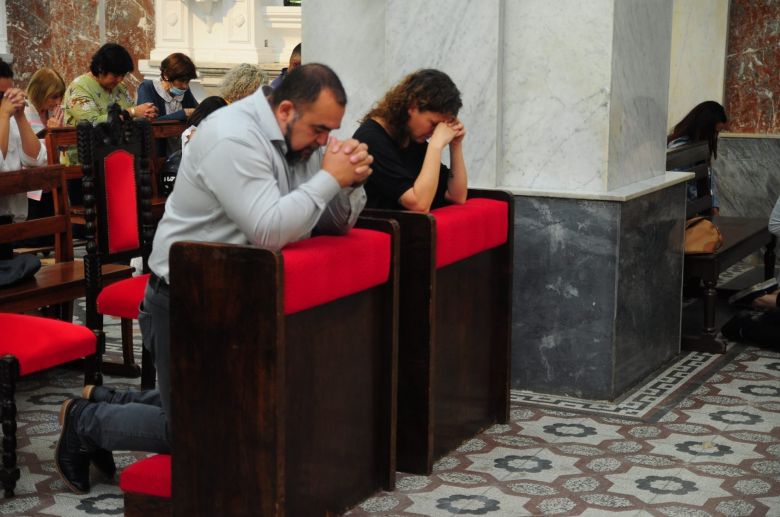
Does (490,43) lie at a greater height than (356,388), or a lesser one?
greater

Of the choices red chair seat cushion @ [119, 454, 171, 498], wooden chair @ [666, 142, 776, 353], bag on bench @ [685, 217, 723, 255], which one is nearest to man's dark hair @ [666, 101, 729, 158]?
wooden chair @ [666, 142, 776, 353]

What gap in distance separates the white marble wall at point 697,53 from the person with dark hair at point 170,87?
11.9 ft

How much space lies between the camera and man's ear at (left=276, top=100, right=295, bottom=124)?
351cm

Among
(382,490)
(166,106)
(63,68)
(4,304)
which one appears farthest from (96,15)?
(382,490)

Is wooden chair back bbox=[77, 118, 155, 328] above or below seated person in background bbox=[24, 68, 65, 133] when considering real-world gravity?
below

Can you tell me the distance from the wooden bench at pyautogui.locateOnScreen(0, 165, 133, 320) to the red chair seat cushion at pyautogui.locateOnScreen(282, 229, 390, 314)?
1.82m

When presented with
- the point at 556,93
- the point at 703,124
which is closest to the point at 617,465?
the point at 556,93

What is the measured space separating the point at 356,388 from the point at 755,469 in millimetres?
1597

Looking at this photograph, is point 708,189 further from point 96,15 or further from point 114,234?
point 96,15

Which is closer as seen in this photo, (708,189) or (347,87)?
(347,87)

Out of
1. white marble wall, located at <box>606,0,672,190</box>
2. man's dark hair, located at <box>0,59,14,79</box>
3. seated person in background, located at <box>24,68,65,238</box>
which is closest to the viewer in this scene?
white marble wall, located at <box>606,0,672,190</box>

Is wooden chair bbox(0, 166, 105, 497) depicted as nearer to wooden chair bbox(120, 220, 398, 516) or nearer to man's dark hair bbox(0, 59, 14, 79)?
wooden chair bbox(120, 220, 398, 516)

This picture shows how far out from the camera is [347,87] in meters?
5.87

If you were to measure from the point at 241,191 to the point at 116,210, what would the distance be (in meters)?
2.04
